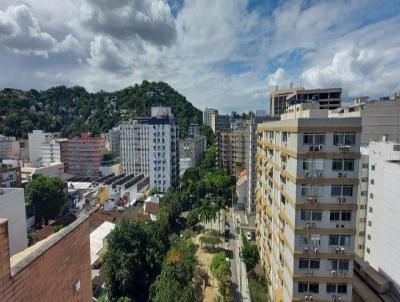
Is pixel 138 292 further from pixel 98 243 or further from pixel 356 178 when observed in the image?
pixel 356 178

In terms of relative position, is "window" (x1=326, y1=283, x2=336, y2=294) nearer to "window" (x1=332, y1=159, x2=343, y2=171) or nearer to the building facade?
"window" (x1=332, y1=159, x2=343, y2=171)

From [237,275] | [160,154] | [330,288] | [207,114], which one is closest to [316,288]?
[330,288]

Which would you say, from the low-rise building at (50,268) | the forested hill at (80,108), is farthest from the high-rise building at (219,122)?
the low-rise building at (50,268)

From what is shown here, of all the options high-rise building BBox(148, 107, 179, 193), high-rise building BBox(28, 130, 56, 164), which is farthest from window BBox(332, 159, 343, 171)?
high-rise building BBox(28, 130, 56, 164)

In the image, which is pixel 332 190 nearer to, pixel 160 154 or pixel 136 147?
pixel 160 154

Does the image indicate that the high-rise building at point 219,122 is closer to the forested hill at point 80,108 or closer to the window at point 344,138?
the forested hill at point 80,108

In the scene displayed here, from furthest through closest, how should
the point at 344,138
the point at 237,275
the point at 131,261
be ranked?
the point at 237,275 → the point at 131,261 → the point at 344,138
